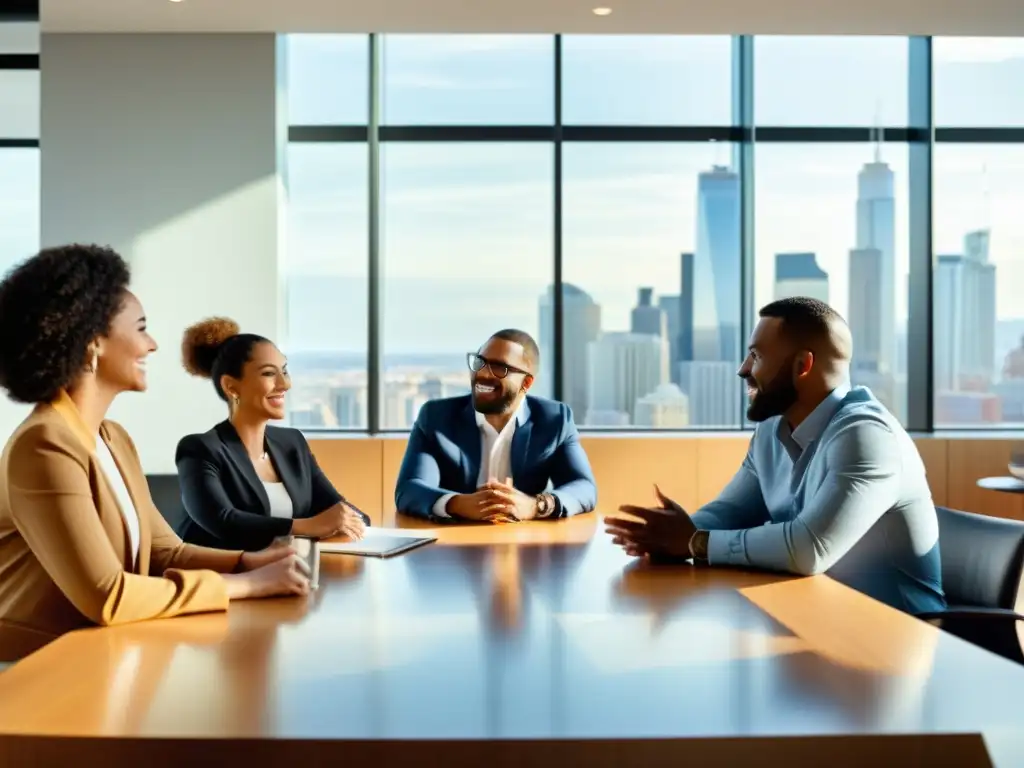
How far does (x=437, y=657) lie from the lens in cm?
166

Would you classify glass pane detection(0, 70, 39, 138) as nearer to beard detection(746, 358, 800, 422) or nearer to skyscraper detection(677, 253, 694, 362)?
skyscraper detection(677, 253, 694, 362)

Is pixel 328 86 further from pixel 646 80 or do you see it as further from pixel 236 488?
pixel 236 488

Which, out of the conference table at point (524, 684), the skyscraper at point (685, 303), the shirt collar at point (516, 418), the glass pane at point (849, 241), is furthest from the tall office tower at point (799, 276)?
the conference table at point (524, 684)

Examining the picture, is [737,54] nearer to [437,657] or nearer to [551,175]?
[551,175]

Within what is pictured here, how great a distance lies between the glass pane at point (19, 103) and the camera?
19.4 ft

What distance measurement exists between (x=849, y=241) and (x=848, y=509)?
4.59 meters

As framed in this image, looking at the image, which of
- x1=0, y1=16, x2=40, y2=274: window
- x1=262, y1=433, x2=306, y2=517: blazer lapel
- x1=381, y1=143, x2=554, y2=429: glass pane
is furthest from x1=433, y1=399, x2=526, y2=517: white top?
x1=0, y1=16, x2=40, y2=274: window

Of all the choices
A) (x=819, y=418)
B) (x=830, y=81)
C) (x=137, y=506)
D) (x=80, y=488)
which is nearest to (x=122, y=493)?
(x=137, y=506)

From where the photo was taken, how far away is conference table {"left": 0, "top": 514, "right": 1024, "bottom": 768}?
128cm

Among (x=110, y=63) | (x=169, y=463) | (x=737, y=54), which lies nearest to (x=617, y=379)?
(x=737, y=54)

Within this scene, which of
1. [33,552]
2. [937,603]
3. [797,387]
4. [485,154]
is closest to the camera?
[33,552]

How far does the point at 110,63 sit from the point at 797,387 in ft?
15.7

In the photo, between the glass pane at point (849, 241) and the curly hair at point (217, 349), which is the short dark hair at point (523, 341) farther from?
the glass pane at point (849, 241)

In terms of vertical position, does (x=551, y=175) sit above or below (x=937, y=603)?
above
